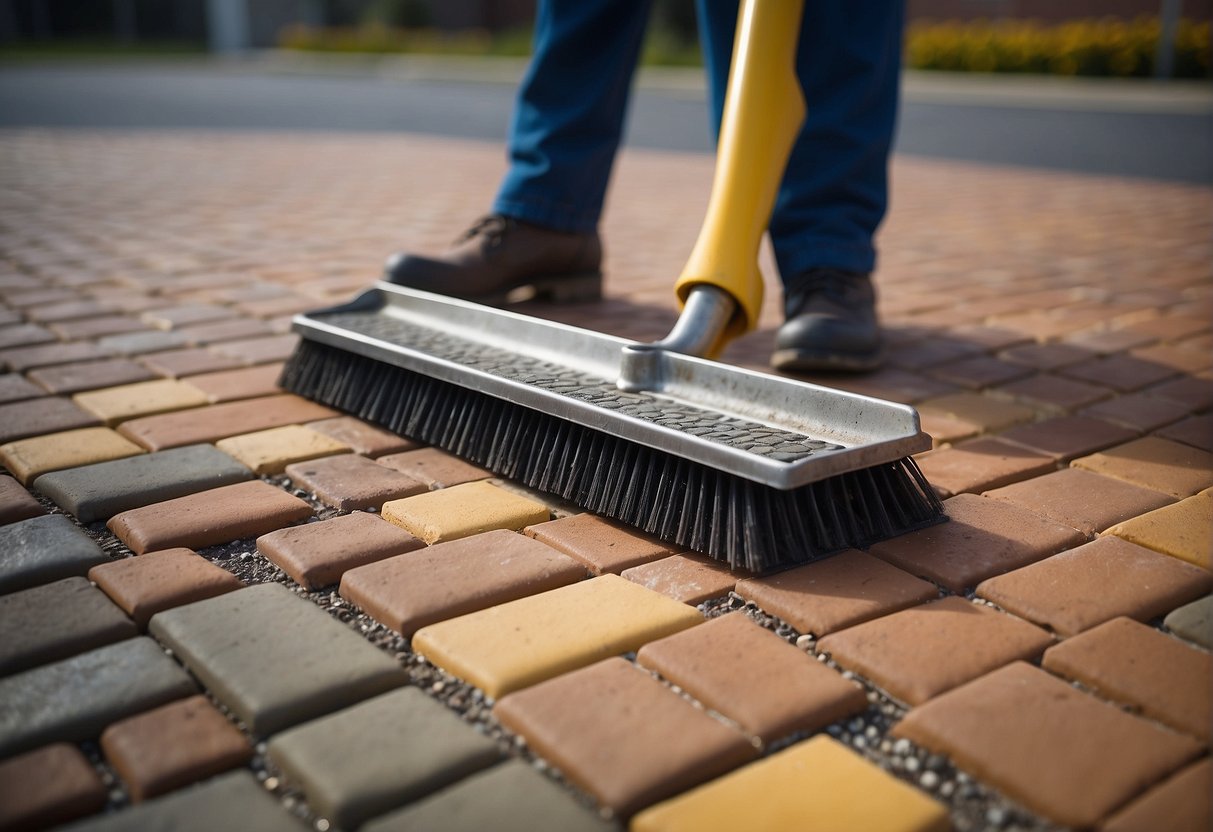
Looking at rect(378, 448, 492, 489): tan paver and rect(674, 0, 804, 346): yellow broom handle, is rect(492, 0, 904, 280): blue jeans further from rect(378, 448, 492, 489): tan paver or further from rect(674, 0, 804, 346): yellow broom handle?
rect(378, 448, 492, 489): tan paver

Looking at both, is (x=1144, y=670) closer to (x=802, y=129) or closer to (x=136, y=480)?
(x=136, y=480)

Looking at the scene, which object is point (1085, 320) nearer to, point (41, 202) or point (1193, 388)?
point (1193, 388)

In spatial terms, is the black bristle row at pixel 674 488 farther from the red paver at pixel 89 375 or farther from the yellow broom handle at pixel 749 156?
the red paver at pixel 89 375

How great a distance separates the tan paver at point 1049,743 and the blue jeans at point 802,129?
1591mm

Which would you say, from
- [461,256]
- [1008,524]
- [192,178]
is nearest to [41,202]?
[192,178]

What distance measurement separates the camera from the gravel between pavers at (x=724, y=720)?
107cm

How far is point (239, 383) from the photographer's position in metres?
2.42

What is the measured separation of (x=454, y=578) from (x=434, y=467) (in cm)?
48

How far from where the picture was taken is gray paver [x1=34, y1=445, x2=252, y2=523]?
173 cm

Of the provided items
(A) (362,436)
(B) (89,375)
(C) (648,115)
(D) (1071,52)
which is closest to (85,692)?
(A) (362,436)

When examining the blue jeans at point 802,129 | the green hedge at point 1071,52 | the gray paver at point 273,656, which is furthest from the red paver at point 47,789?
the green hedge at point 1071,52

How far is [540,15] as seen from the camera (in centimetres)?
305

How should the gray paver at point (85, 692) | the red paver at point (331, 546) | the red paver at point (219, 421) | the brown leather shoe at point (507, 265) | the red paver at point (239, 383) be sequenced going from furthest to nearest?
the brown leather shoe at point (507, 265), the red paver at point (239, 383), the red paver at point (219, 421), the red paver at point (331, 546), the gray paver at point (85, 692)

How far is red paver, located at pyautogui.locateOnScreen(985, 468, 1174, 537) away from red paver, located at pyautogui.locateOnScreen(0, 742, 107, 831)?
1384 millimetres
